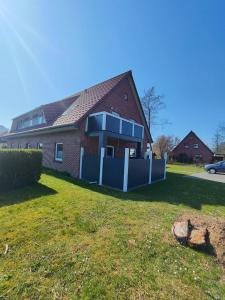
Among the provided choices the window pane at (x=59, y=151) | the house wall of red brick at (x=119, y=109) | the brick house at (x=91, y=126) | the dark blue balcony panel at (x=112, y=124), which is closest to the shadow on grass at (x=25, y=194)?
the brick house at (x=91, y=126)

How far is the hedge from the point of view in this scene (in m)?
7.29

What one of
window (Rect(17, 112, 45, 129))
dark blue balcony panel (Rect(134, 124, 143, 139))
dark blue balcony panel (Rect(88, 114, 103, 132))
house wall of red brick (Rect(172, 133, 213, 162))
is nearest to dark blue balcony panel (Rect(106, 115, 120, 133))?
dark blue balcony panel (Rect(88, 114, 103, 132))

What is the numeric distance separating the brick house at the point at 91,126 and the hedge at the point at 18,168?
11.6 feet

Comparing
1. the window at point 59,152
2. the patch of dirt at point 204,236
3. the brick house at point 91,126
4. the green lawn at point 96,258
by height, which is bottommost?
the green lawn at point 96,258

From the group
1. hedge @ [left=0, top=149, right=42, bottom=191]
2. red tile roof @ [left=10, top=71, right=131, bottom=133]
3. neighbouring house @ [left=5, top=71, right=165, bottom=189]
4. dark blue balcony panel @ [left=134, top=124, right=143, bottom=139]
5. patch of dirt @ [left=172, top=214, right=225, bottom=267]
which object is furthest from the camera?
dark blue balcony panel @ [left=134, top=124, right=143, bottom=139]

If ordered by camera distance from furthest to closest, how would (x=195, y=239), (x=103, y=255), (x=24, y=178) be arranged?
(x=24, y=178) → (x=195, y=239) → (x=103, y=255)

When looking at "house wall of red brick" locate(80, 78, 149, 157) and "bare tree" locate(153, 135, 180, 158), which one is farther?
"bare tree" locate(153, 135, 180, 158)

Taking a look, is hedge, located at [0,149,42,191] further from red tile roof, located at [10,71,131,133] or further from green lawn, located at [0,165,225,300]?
red tile roof, located at [10,71,131,133]

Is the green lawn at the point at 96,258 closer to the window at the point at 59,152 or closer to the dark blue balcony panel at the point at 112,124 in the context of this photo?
the dark blue balcony panel at the point at 112,124

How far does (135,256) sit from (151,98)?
1308 inches

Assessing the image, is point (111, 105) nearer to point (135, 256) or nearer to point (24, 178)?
point (24, 178)

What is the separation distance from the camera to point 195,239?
398 cm

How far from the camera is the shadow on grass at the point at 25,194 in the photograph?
631 cm

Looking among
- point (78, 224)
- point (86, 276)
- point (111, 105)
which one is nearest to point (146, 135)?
point (111, 105)
